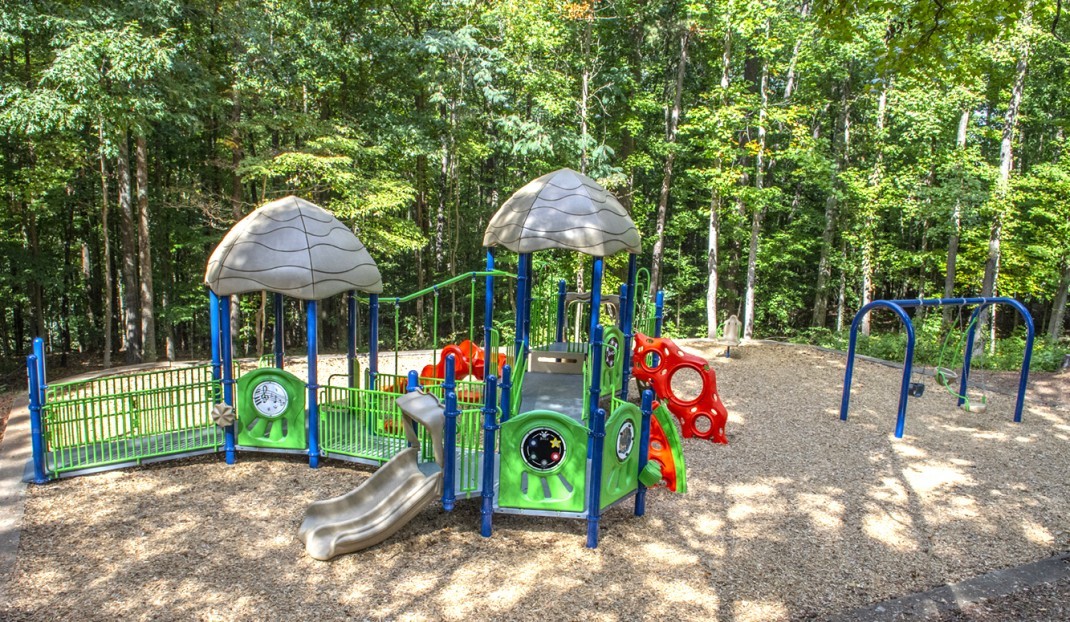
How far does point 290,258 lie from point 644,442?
424 cm

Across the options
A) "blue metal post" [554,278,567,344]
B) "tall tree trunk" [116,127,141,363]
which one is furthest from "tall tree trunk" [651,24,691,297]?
"tall tree trunk" [116,127,141,363]

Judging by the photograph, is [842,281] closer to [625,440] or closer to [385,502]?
[625,440]

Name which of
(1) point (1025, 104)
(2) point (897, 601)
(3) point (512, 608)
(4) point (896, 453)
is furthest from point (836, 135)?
(3) point (512, 608)

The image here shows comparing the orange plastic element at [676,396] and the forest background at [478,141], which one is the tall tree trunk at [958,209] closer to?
the forest background at [478,141]

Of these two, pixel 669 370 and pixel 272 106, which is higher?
pixel 272 106

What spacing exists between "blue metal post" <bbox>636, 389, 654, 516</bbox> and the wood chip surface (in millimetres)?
159

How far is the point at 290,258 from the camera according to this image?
6988 mm

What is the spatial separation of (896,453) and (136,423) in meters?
9.18

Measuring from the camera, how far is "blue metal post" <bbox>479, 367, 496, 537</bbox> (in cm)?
532

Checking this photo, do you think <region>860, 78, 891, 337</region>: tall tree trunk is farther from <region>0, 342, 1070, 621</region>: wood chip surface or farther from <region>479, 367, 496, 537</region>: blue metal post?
<region>479, 367, 496, 537</region>: blue metal post

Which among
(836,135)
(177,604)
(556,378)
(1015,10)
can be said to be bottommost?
(177,604)

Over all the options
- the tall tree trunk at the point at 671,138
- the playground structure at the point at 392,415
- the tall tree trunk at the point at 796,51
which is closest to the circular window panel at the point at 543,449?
the playground structure at the point at 392,415

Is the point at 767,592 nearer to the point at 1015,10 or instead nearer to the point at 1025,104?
the point at 1015,10

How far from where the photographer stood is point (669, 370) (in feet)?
29.7
